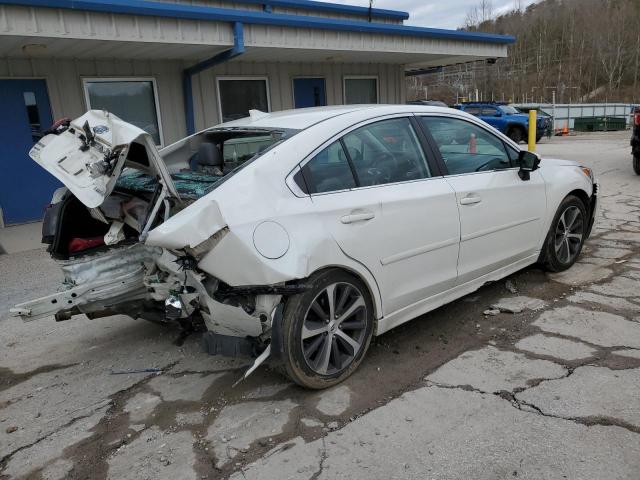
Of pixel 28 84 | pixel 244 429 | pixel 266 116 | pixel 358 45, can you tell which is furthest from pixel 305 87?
pixel 244 429

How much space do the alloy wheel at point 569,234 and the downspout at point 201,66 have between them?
558 cm

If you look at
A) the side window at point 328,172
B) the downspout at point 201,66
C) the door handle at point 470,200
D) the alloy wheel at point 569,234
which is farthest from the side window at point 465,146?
the downspout at point 201,66

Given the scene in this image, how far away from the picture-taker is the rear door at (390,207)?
10.0ft

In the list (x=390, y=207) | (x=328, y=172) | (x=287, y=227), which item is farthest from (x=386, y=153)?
(x=287, y=227)

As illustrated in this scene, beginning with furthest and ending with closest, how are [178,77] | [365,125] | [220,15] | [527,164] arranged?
[178,77], [220,15], [527,164], [365,125]

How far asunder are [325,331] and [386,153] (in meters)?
1.28

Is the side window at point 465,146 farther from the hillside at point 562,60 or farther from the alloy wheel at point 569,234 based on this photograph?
the hillside at point 562,60

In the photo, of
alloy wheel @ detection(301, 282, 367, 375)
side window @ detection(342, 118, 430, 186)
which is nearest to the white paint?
alloy wheel @ detection(301, 282, 367, 375)

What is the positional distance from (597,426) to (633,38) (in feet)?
213

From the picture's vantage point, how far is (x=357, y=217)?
306cm

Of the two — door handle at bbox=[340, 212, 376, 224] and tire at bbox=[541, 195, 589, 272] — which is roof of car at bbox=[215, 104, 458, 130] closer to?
door handle at bbox=[340, 212, 376, 224]

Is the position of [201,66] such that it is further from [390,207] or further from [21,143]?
[390,207]

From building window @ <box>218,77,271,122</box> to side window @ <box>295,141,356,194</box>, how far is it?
7.42 metres

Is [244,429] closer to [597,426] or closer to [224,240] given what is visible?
[224,240]
